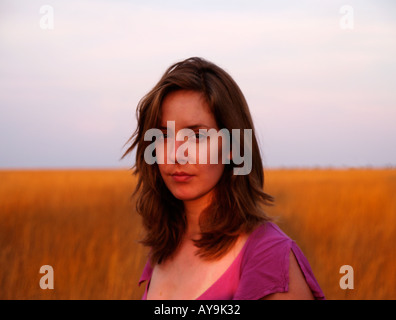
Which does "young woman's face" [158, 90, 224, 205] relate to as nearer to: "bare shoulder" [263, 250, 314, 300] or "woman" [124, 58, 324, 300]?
"woman" [124, 58, 324, 300]

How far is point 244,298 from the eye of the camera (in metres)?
1.27

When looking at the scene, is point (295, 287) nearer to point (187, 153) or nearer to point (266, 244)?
point (266, 244)

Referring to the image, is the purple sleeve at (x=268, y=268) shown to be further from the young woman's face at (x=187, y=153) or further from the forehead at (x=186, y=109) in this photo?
the forehead at (x=186, y=109)

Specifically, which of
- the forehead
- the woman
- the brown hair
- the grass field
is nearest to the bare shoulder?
the woman

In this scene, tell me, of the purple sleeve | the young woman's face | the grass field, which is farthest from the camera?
the grass field

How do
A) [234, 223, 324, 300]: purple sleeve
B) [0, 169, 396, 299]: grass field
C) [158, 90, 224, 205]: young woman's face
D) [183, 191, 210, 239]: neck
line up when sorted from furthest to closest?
[0, 169, 396, 299]: grass field → [183, 191, 210, 239]: neck → [158, 90, 224, 205]: young woman's face → [234, 223, 324, 300]: purple sleeve

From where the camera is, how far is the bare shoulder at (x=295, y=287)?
1.27 m

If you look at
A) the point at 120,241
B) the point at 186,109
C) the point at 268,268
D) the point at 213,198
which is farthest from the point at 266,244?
the point at 120,241

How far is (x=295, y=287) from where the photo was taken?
4.20ft

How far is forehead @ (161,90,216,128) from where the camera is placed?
1.42 meters

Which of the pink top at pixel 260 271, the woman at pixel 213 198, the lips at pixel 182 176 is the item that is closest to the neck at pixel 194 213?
the woman at pixel 213 198

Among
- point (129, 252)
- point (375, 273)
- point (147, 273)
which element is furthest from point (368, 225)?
point (147, 273)
